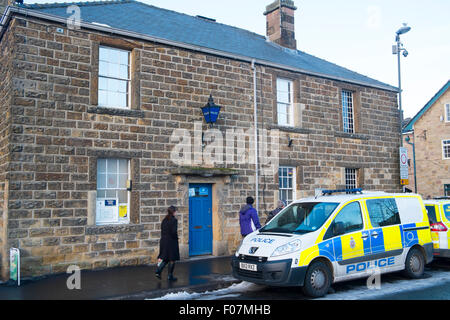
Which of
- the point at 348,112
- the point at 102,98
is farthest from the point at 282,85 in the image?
the point at 102,98

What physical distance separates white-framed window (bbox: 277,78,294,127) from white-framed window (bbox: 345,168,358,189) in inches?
136

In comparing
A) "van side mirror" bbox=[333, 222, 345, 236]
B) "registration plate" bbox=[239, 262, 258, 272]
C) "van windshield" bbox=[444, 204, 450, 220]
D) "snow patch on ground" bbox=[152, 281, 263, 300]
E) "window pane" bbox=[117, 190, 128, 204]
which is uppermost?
"window pane" bbox=[117, 190, 128, 204]

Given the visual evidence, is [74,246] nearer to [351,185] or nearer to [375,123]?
[351,185]

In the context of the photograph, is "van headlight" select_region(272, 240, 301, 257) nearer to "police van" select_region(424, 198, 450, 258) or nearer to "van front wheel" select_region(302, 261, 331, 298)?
"van front wheel" select_region(302, 261, 331, 298)

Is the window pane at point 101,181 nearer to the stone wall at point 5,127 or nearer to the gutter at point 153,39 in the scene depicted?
the stone wall at point 5,127

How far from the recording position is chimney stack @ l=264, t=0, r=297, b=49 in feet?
59.1

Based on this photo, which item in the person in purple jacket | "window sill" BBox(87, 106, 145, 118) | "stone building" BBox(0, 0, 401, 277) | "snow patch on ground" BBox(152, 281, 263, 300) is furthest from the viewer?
"window sill" BBox(87, 106, 145, 118)

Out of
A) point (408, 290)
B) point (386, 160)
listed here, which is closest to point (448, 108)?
point (386, 160)

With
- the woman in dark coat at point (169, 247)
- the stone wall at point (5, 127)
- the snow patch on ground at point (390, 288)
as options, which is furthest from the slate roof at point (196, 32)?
the snow patch on ground at point (390, 288)

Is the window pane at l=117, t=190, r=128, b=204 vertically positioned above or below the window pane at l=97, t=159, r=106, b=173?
below

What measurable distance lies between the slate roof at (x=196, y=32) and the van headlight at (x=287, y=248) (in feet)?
24.6

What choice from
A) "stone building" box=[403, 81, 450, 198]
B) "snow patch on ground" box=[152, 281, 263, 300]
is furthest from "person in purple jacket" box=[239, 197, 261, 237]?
"stone building" box=[403, 81, 450, 198]

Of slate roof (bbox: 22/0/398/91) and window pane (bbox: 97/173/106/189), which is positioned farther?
slate roof (bbox: 22/0/398/91)

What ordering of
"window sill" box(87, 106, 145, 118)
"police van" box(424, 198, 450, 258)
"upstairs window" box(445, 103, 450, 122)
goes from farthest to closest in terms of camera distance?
"upstairs window" box(445, 103, 450, 122) < "window sill" box(87, 106, 145, 118) < "police van" box(424, 198, 450, 258)
